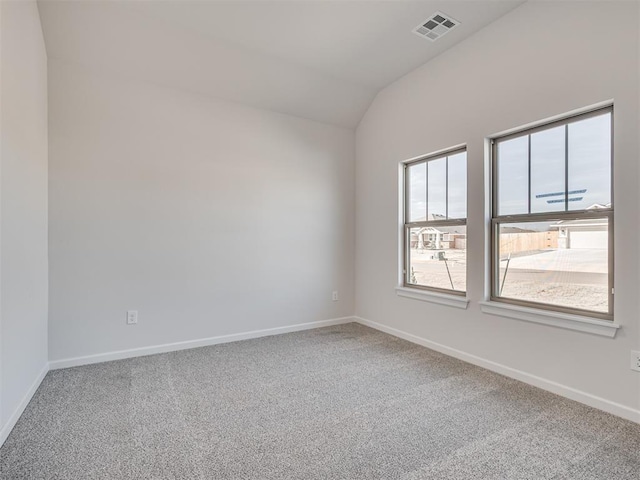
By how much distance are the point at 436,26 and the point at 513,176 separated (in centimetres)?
147

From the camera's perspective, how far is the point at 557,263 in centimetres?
256

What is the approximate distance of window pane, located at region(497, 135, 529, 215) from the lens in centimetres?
274

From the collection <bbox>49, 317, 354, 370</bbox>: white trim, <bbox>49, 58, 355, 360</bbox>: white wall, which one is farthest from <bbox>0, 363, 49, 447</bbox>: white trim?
<bbox>49, 58, 355, 360</bbox>: white wall

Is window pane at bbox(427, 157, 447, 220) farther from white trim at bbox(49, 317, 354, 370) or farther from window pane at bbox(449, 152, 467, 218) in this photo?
white trim at bbox(49, 317, 354, 370)

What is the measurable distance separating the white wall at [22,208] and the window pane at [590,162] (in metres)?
3.69

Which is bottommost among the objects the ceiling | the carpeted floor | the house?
the carpeted floor

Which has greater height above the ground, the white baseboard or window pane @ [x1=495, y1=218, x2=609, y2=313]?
window pane @ [x1=495, y1=218, x2=609, y2=313]

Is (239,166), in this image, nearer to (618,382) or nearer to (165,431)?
(165,431)

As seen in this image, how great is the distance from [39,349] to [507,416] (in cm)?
345

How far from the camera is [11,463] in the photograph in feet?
5.44

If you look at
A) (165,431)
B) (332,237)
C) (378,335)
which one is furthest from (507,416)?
(332,237)

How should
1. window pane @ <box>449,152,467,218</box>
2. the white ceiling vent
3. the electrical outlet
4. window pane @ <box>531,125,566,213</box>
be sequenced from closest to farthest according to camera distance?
the electrical outlet, window pane @ <box>531,125,566,213</box>, the white ceiling vent, window pane @ <box>449,152,467,218</box>

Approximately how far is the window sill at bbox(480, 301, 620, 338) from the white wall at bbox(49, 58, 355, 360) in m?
2.07

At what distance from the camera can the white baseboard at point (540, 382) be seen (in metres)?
2.10
